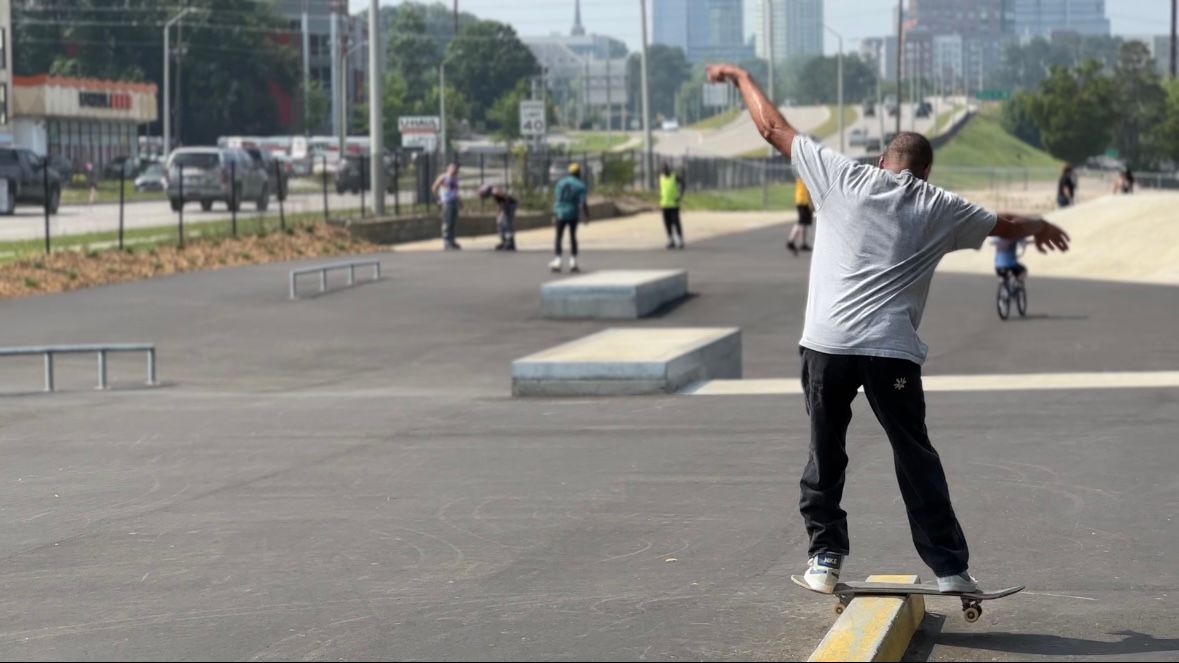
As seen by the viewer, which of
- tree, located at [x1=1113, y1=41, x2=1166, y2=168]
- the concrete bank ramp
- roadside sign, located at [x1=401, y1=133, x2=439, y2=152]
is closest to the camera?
the concrete bank ramp

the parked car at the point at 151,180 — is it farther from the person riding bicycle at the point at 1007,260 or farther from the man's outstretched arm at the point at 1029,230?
the man's outstretched arm at the point at 1029,230

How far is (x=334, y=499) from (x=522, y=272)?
21339 millimetres

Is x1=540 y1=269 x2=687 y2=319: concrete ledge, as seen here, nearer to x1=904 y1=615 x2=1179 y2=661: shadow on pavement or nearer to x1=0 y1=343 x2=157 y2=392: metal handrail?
x1=0 y1=343 x2=157 y2=392: metal handrail

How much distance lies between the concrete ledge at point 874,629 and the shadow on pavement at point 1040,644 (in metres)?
0.06

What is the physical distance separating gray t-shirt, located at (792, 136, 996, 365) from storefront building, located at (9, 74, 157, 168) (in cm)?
7927

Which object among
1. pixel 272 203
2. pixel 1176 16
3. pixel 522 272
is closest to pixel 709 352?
pixel 522 272

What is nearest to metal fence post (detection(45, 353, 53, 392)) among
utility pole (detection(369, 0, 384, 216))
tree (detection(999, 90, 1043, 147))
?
utility pole (detection(369, 0, 384, 216))

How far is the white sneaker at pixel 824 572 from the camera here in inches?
249

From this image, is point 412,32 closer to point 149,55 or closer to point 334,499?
point 149,55

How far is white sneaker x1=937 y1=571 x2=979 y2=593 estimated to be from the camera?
623 cm

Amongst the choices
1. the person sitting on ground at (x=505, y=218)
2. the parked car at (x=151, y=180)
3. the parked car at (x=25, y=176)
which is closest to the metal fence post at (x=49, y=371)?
the person sitting on ground at (x=505, y=218)

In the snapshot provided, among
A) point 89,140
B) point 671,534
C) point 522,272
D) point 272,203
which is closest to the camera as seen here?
point 671,534

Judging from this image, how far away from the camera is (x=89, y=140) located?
96562 mm

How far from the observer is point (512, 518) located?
8.59 m
